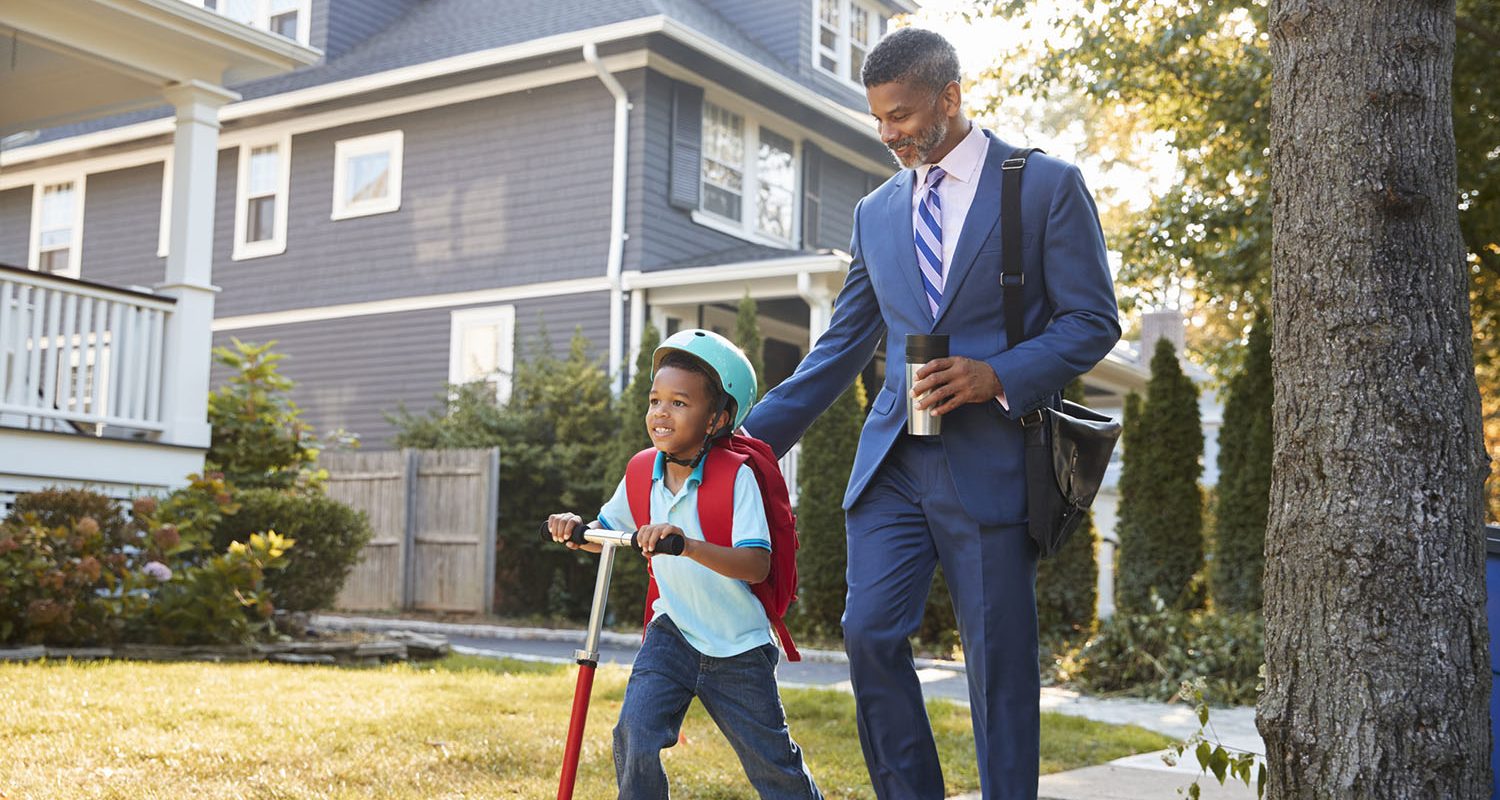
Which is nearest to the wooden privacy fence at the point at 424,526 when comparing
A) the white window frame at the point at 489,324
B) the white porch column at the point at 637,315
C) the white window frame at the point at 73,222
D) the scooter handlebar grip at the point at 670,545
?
the white window frame at the point at 489,324

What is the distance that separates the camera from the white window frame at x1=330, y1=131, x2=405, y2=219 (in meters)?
19.6

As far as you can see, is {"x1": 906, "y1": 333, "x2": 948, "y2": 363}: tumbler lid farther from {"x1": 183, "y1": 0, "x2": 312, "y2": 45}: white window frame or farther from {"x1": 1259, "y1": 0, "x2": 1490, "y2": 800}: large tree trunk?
{"x1": 183, "y1": 0, "x2": 312, "y2": 45}: white window frame

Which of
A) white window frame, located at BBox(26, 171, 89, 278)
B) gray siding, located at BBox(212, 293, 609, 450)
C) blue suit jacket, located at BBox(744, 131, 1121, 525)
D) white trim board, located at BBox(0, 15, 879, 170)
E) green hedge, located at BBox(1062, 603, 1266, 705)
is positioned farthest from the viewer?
white window frame, located at BBox(26, 171, 89, 278)

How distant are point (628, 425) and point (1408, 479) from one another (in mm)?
12212

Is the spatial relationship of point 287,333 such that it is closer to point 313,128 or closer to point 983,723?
point 313,128

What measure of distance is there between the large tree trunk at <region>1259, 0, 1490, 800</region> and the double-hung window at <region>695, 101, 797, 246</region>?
15.4 metres

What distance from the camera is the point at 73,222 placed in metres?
22.3

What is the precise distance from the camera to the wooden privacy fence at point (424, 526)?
1540cm

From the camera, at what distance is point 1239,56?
12703mm

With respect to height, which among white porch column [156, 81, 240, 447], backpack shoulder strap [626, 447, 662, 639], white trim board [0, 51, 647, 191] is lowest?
backpack shoulder strap [626, 447, 662, 639]

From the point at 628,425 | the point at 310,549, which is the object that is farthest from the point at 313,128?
the point at 310,549

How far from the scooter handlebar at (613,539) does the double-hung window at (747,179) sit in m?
15.5

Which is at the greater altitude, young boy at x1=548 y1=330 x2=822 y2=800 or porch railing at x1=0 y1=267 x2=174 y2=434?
porch railing at x1=0 y1=267 x2=174 y2=434

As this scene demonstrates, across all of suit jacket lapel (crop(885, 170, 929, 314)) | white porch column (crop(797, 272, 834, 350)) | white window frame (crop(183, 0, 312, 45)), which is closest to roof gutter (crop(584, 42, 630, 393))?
white porch column (crop(797, 272, 834, 350))
